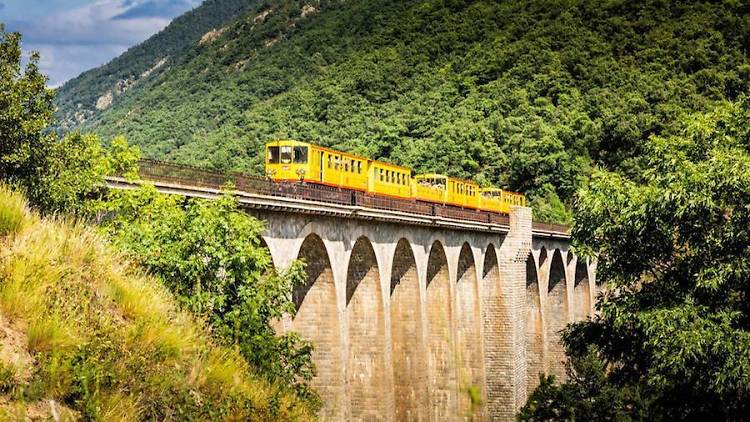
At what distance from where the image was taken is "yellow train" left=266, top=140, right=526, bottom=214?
28688 millimetres

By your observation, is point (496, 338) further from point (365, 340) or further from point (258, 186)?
point (258, 186)

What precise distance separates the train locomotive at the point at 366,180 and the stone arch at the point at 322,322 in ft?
8.26

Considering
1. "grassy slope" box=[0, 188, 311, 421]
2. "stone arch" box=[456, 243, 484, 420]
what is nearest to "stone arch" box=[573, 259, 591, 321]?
"stone arch" box=[456, 243, 484, 420]

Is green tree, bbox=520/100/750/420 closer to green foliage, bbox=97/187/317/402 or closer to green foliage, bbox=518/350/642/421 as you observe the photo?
green foliage, bbox=518/350/642/421

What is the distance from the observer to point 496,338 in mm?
41688

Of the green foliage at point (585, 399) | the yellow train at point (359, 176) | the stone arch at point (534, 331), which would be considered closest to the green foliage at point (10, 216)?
the green foliage at point (585, 399)

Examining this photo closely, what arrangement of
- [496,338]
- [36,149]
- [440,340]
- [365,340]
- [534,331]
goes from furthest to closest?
[534,331]
[496,338]
[440,340]
[365,340]
[36,149]

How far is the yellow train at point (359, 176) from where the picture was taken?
28688 mm

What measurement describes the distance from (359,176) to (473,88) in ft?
195

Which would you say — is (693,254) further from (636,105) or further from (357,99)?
(357,99)

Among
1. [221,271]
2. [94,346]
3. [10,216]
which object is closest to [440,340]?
[221,271]

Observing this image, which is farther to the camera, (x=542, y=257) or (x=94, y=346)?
(x=542, y=257)

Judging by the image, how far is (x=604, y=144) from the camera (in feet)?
265

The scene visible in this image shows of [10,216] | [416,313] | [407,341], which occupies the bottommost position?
[407,341]
